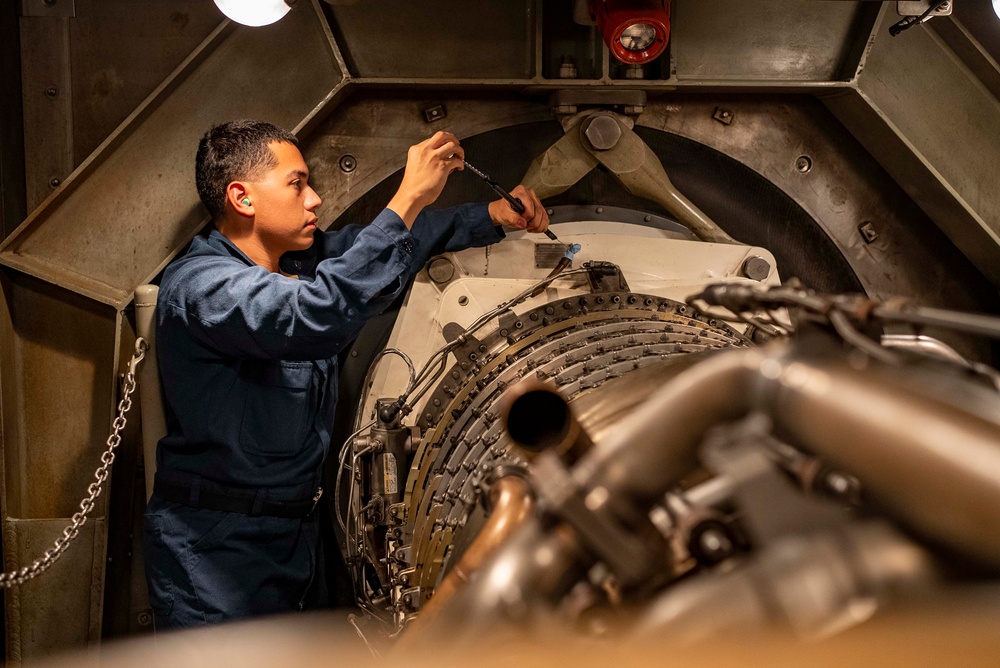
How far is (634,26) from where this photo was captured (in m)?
1.96

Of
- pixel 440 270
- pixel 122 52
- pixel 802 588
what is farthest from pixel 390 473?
pixel 122 52

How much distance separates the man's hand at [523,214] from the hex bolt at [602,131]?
228mm

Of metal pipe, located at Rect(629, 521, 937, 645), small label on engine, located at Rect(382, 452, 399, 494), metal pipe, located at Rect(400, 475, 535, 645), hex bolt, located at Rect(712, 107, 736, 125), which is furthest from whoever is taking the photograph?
hex bolt, located at Rect(712, 107, 736, 125)

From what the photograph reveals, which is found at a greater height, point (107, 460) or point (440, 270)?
point (440, 270)

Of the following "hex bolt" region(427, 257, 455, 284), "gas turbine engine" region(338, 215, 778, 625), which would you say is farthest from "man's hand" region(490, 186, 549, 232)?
"hex bolt" region(427, 257, 455, 284)

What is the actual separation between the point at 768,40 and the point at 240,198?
4.72 feet

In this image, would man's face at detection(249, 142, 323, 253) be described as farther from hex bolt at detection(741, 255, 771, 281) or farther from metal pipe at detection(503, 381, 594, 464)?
hex bolt at detection(741, 255, 771, 281)

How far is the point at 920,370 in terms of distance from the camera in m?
0.89

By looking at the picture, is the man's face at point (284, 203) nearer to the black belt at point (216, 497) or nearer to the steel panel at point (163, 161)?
the steel panel at point (163, 161)

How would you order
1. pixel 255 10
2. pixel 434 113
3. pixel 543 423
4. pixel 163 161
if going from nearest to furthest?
pixel 543 423 → pixel 255 10 → pixel 163 161 → pixel 434 113

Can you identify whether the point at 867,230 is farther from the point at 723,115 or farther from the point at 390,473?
the point at 390,473

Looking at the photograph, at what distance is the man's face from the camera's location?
198 centimetres

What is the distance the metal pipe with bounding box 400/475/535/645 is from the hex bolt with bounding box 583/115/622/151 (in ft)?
4.20

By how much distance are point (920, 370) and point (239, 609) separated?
156cm
